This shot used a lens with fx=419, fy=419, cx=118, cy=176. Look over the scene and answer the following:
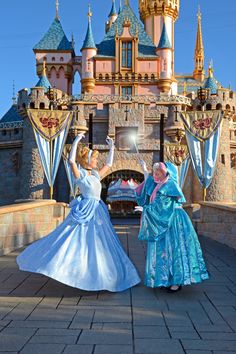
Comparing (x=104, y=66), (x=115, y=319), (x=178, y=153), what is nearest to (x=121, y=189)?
(x=178, y=153)

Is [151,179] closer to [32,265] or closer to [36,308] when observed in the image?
[32,265]

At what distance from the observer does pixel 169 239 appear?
436 cm

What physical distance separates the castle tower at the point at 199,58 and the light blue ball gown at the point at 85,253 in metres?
39.4

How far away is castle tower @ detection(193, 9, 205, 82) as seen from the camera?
42.5 meters

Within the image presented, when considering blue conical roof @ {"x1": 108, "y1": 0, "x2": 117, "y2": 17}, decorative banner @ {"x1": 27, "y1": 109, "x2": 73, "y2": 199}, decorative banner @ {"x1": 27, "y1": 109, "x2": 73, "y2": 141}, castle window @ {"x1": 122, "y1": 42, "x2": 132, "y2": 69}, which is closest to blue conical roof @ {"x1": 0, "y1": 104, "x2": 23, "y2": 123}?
castle window @ {"x1": 122, "y1": 42, "x2": 132, "y2": 69}

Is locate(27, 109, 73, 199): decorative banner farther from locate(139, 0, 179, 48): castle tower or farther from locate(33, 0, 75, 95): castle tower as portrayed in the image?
locate(139, 0, 179, 48): castle tower

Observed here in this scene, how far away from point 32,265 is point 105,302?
79cm

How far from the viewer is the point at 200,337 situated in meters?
2.94

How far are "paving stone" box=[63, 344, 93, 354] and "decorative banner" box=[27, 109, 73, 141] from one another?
1217cm

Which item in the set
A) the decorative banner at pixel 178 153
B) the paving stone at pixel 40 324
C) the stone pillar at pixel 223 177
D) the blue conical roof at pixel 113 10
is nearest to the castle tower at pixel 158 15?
the blue conical roof at pixel 113 10

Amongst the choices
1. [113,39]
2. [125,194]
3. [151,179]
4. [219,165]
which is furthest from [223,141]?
[151,179]

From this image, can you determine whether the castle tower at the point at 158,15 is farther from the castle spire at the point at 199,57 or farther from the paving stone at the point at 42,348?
the paving stone at the point at 42,348

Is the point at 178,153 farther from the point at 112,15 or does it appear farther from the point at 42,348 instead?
the point at 112,15

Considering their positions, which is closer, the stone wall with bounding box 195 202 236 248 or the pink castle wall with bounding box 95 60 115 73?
the stone wall with bounding box 195 202 236 248
